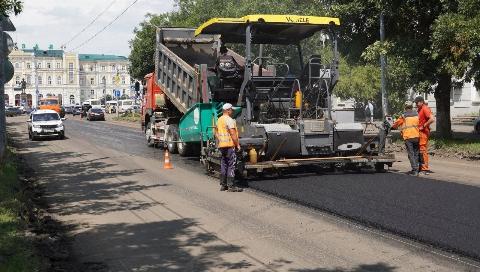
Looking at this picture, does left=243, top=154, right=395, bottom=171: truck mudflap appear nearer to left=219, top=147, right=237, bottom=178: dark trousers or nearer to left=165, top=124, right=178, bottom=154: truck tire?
left=219, top=147, right=237, bottom=178: dark trousers

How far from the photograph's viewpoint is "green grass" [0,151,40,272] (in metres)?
5.34

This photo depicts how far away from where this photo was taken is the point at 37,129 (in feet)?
79.3

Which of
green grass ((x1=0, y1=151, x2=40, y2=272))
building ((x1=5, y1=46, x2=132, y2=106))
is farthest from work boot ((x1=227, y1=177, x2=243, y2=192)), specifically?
building ((x1=5, y1=46, x2=132, y2=106))

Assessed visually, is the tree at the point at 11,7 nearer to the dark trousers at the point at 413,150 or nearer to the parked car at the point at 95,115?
the dark trousers at the point at 413,150

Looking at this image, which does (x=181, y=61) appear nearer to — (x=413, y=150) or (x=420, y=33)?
(x=413, y=150)

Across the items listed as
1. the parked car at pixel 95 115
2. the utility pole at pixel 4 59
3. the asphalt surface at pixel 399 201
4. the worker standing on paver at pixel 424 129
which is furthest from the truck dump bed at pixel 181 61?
the parked car at pixel 95 115

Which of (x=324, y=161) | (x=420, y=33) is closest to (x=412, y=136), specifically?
(x=324, y=161)

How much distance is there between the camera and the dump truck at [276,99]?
35.9 feet

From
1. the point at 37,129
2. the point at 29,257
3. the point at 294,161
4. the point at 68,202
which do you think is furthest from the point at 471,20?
the point at 37,129

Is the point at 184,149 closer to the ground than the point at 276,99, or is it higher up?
closer to the ground

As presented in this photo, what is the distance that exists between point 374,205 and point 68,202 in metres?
5.08

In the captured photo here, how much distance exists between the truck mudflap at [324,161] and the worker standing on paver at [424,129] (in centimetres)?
79

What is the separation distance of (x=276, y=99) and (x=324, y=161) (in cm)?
187

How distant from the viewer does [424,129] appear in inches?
475
